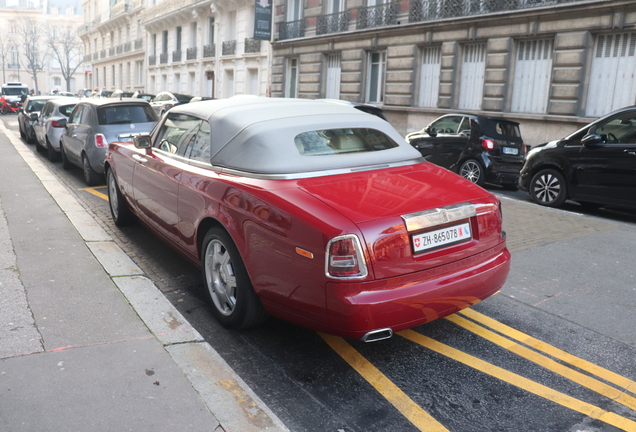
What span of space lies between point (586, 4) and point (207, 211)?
50.4 ft

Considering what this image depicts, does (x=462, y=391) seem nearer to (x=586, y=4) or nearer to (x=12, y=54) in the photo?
(x=586, y=4)

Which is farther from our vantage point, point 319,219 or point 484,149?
point 484,149

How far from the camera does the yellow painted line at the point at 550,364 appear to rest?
3334mm

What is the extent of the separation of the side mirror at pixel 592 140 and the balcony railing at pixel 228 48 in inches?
1103

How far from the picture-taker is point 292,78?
96.3ft

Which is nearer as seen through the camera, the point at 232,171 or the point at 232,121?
the point at 232,171

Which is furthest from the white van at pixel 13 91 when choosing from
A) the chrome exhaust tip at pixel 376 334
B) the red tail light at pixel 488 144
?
the chrome exhaust tip at pixel 376 334

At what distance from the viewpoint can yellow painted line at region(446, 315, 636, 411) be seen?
131 inches

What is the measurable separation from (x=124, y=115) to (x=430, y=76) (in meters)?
14.0

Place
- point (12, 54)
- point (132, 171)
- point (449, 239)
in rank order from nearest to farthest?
point (449, 239)
point (132, 171)
point (12, 54)

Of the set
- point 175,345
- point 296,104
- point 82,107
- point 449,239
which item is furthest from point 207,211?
point 82,107

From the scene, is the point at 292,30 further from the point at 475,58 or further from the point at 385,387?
the point at 385,387

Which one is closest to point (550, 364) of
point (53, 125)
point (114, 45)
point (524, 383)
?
point (524, 383)

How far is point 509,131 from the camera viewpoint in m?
11.8
